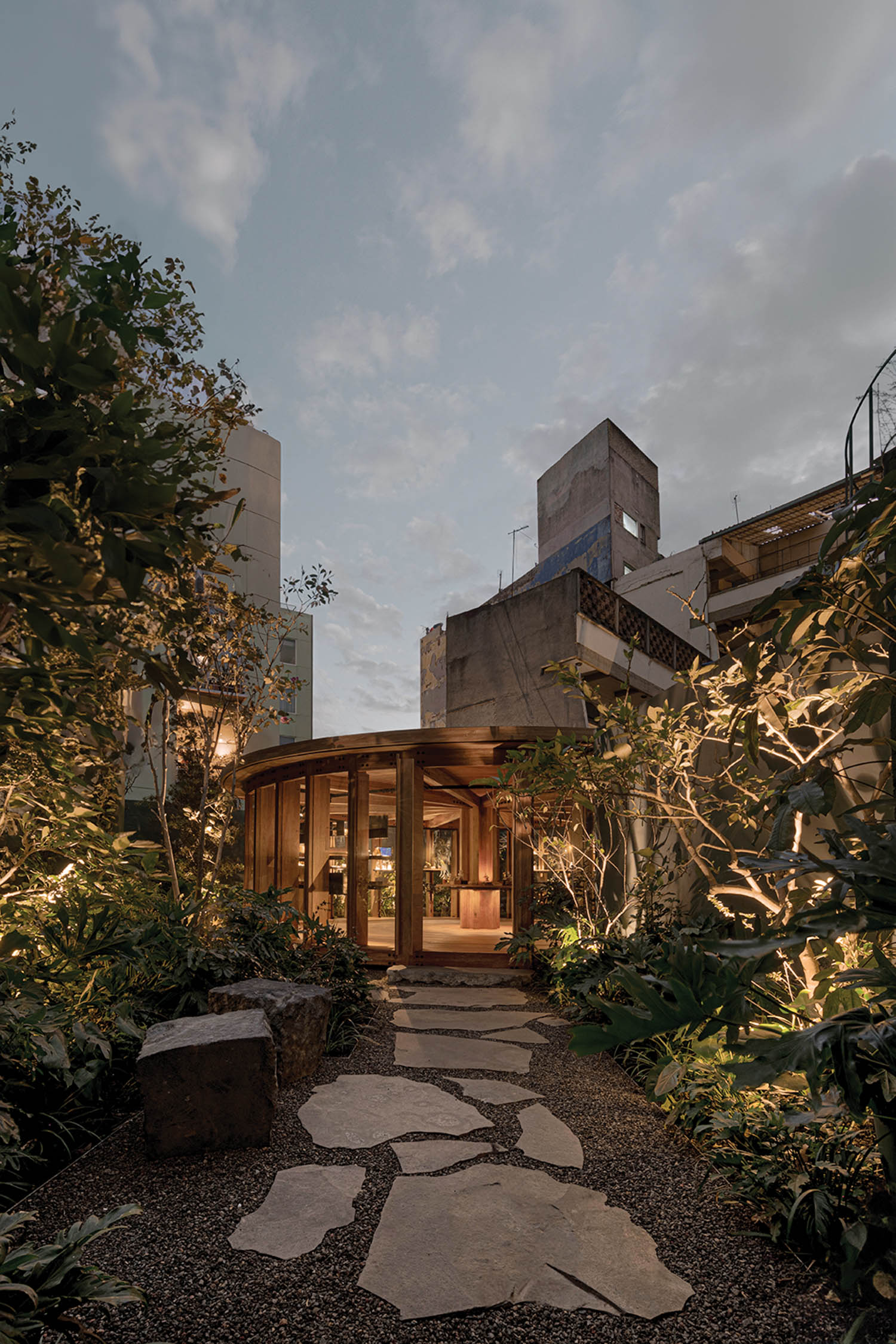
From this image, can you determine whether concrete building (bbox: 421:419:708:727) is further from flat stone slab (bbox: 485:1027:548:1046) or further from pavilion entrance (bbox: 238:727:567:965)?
flat stone slab (bbox: 485:1027:548:1046)

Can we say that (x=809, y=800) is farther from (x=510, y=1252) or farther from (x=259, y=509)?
(x=259, y=509)

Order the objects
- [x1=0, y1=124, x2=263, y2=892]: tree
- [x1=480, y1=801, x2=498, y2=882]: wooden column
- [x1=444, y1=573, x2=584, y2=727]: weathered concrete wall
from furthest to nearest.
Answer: [x1=480, y1=801, x2=498, y2=882]: wooden column < [x1=444, y1=573, x2=584, y2=727]: weathered concrete wall < [x1=0, y1=124, x2=263, y2=892]: tree

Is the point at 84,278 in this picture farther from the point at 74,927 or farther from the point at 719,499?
the point at 719,499

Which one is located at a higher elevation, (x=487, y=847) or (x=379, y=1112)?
(x=487, y=847)

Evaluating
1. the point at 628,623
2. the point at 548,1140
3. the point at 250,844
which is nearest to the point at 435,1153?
the point at 548,1140

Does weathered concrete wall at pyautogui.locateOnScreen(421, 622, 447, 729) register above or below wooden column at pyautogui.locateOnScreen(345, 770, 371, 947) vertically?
above

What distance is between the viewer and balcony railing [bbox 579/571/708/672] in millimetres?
11852

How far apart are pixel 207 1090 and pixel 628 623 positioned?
439 inches

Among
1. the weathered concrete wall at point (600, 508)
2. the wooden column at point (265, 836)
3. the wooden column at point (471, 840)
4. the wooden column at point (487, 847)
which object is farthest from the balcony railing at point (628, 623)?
the wooden column at point (265, 836)

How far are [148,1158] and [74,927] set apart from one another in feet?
5.65

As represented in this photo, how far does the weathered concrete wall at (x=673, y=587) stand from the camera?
18000 mm

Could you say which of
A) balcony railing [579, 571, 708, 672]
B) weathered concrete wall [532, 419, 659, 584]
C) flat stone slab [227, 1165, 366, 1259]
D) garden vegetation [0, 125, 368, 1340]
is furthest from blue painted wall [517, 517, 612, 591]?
flat stone slab [227, 1165, 366, 1259]

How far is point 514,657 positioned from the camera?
12.6 metres

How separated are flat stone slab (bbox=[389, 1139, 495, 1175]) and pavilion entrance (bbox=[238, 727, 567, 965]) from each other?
320 cm
